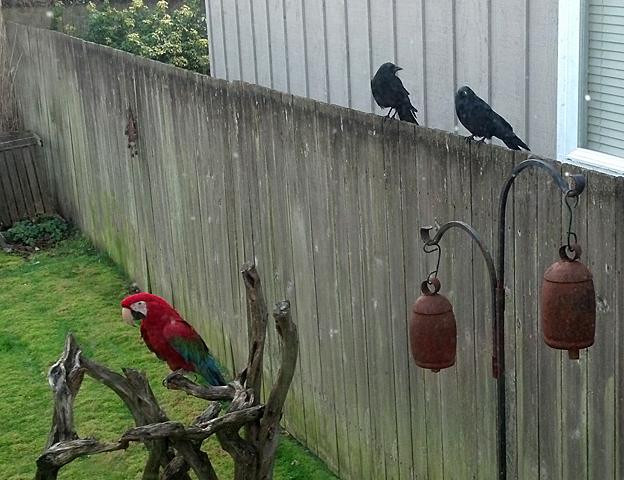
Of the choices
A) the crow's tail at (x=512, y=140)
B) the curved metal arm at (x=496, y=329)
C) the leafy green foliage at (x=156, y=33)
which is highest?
the leafy green foliage at (x=156, y=33)

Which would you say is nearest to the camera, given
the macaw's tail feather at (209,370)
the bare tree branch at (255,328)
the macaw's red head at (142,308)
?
the bare tree branch at (255,328)

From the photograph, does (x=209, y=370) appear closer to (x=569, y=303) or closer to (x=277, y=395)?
(x=277, y=395)

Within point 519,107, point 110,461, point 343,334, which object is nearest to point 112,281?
point 110,461

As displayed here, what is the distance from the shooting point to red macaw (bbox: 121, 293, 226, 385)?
4527 mm

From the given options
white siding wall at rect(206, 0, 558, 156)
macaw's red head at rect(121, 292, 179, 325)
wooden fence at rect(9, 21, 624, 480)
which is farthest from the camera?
macaw's red head at rect(121, 292, 179, 325)

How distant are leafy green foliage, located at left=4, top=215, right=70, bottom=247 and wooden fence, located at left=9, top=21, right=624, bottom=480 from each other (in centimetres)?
214

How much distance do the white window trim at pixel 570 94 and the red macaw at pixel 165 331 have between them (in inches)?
77.2

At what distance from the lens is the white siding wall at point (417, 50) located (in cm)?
412

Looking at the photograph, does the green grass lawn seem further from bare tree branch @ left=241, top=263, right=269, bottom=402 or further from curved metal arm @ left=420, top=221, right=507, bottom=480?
curved metal arm @ left=420, top=221, right=507, bottom=480

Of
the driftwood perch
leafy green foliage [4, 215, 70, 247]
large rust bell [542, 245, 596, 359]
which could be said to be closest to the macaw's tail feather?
the driftwood perch

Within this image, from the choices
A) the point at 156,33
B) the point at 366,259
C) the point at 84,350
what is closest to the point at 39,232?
the point at 84,350

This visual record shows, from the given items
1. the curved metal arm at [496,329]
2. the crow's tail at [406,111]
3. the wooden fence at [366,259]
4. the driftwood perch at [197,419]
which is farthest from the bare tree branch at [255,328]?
the crow's tail at [406,111]

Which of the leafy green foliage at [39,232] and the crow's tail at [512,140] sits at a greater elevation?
the crow's tail at [512,140]

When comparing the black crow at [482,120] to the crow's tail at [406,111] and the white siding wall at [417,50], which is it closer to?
the white siding wall at [417,50]
